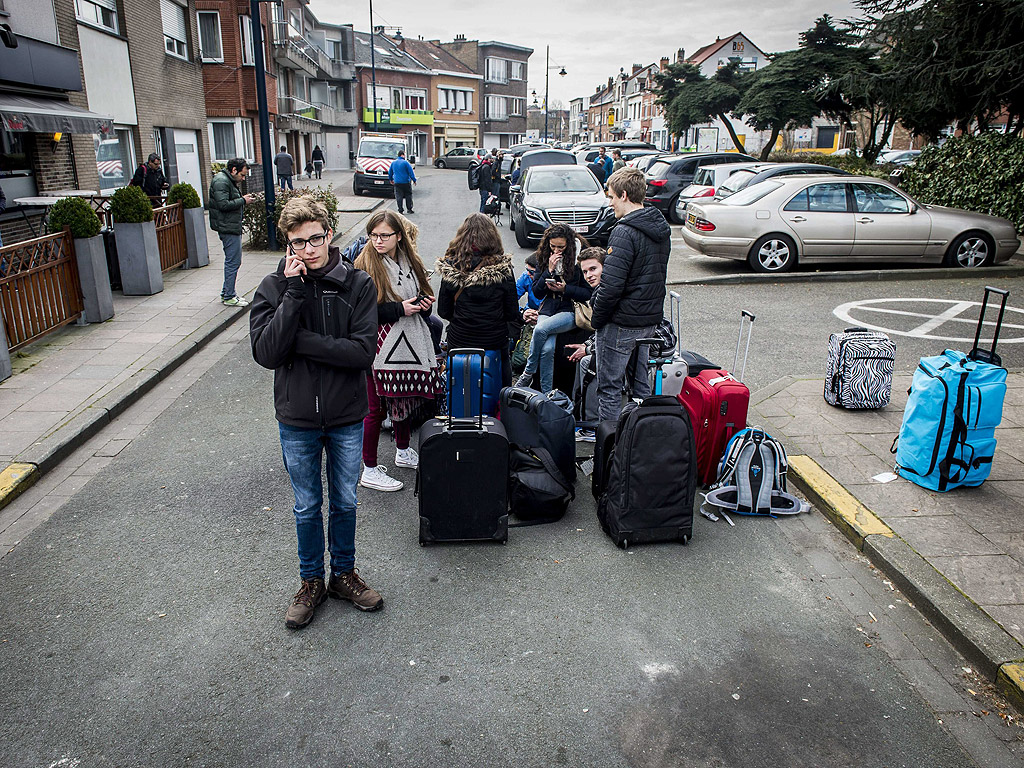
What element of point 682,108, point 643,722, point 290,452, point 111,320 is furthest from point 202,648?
point 682,108

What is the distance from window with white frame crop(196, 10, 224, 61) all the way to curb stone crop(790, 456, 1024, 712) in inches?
1093

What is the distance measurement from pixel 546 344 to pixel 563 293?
47 centimetres

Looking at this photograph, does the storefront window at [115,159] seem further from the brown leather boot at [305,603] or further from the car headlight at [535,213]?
the brown leather boot at [305,603]

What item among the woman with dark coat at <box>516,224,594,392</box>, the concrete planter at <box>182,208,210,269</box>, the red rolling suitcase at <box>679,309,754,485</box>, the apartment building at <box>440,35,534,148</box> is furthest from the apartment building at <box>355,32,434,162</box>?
the red rolling suitcase at <box>679,309,754,485</box>

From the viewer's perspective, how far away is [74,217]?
8672 mm

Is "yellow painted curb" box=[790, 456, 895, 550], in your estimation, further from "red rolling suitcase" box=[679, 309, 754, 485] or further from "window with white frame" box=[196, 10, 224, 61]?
"window with white frame" box=[196, 10, 224, 61]

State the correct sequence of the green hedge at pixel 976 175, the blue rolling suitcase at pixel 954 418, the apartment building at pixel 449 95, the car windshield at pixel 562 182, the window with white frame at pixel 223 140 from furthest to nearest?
the apartment building at pixel 449 95 → the window with white frame at pixel 223 140 → the car windshield at pixel 562 182 → the green hedge at pixel 976 175 → the blue rolling suitcase at pixel 954 418

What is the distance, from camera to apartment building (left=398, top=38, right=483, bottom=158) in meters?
70.0

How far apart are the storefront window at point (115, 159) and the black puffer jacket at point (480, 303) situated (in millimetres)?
14996

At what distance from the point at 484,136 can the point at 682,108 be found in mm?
42513

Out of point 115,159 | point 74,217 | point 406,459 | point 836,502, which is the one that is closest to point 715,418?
→ point 836,502

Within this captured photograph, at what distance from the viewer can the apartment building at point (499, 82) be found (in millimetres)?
78625

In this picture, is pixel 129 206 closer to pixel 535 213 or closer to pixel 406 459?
pixel 406 459

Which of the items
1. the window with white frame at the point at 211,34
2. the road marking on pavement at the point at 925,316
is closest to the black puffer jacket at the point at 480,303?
the road marking on pavement at the point at 925,316
